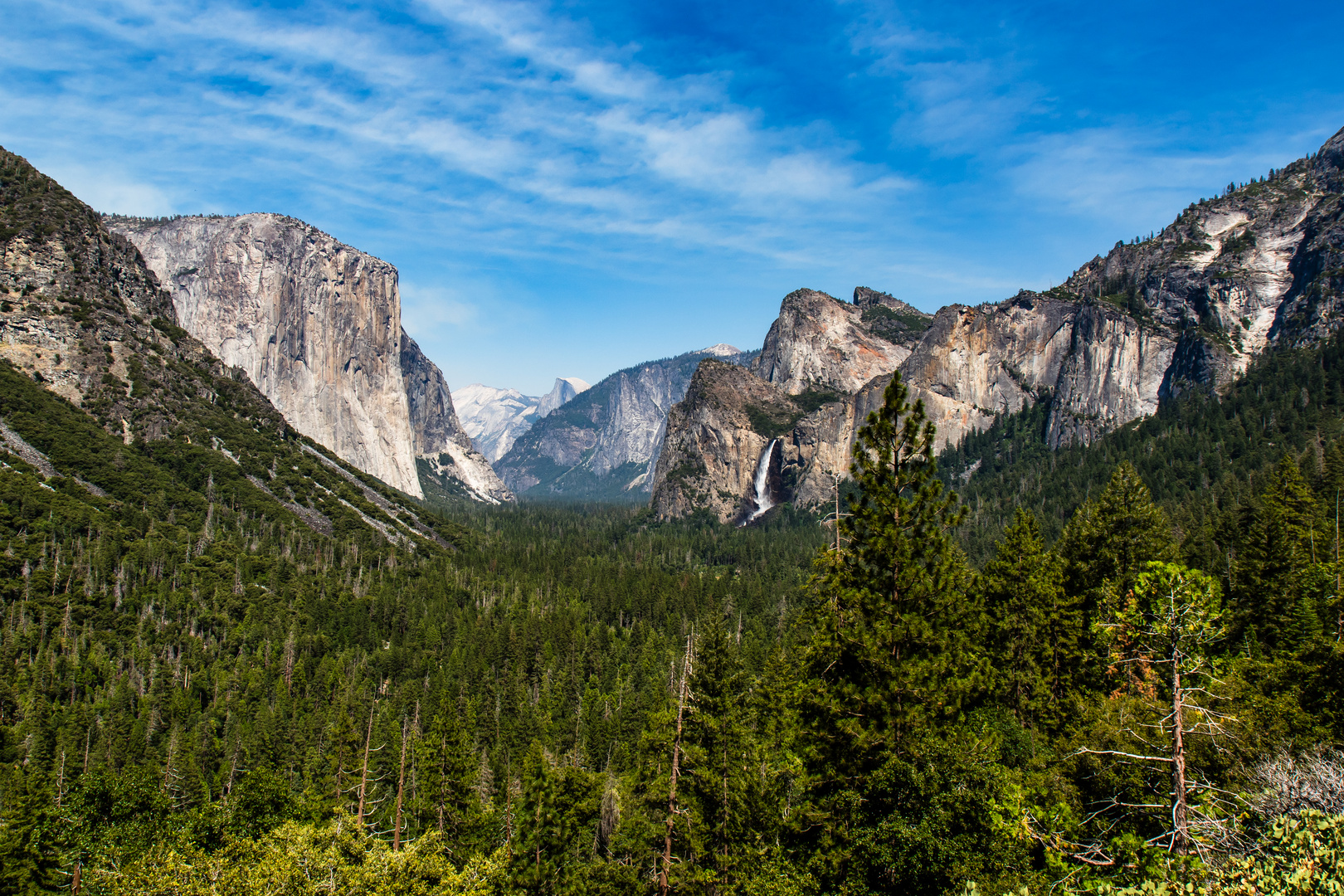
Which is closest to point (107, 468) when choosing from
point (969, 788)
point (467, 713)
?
point (467, 713)

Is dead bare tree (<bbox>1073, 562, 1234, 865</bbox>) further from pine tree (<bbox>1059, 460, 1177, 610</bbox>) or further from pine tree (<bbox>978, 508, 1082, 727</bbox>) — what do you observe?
pine tree (<bbox>1059, 460, 1177, 610</bbox>)

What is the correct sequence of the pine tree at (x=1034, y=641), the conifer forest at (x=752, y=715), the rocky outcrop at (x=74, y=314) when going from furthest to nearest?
the rocky outcrop at (x=74, y=314), the pine tree at (x=1034, y=641), the conifer forest at (x=752, y=715)

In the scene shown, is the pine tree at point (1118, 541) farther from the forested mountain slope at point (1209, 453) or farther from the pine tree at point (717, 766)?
the forested mountain slope at point (1209, 453)

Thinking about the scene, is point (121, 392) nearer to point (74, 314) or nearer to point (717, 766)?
point (74, 314)

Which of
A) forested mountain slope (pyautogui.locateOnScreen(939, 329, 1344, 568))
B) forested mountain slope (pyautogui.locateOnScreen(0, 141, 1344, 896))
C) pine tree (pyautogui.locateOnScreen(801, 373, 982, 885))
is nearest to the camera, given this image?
forested mountain slope (pyautogui.locateOnScreen(0, 141, 1344, 896))

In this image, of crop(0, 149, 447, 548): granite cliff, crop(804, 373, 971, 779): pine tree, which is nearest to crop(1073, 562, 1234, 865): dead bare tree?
crop(804, 373, 971, 779): pine tree

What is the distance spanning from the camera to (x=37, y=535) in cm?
10200

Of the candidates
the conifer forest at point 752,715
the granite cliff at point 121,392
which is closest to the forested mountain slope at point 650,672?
Result: the conifer forest at point 752,715

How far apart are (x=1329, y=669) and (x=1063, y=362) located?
7651 inches

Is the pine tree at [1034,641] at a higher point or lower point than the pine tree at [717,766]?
higher

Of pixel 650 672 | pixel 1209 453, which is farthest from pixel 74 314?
pixel 1209 453

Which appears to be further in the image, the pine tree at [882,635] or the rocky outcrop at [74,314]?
the rocky outcrop at [74,314]

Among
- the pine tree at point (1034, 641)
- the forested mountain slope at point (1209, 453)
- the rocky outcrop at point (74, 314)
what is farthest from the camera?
the rocky outcrop at point (74, 314)

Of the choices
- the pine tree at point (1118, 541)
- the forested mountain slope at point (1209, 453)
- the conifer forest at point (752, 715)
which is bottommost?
the conifer forest at point (752, 715)
